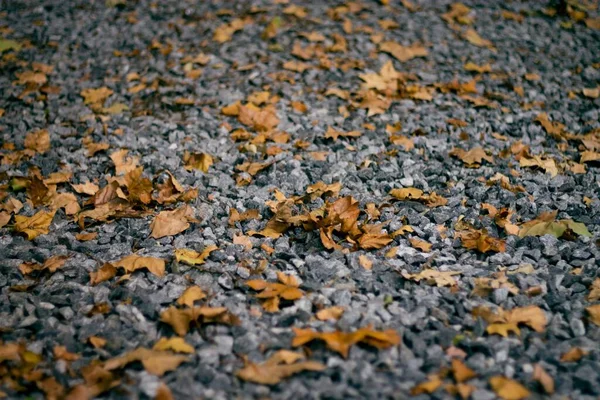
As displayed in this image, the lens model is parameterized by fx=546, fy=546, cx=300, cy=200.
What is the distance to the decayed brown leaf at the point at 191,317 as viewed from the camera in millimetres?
2109

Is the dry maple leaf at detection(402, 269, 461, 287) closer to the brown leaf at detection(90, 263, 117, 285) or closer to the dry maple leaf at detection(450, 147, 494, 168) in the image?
the dry maple leaf at detection(450, 147, 494, 168)

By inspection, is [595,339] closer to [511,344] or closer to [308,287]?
[511,344]

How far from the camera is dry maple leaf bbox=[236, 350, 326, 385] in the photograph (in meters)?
1.89

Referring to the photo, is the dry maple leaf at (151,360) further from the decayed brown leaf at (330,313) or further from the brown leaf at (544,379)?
the brown leaf at (544,379)

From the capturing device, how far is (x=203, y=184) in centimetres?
310

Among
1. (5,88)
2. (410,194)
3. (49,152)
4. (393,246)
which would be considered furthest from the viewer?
(5,88)

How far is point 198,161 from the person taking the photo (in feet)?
10.7

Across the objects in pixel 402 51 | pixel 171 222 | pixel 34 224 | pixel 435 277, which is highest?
pixel 402 51

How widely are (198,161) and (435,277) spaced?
1.59 meters

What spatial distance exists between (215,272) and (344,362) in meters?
0.75

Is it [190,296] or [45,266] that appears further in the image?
[45,266]

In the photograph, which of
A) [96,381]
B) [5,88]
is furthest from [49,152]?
[96,381]

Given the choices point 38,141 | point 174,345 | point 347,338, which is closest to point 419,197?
point 347,338

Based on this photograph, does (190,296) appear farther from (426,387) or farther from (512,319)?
(512,319)
